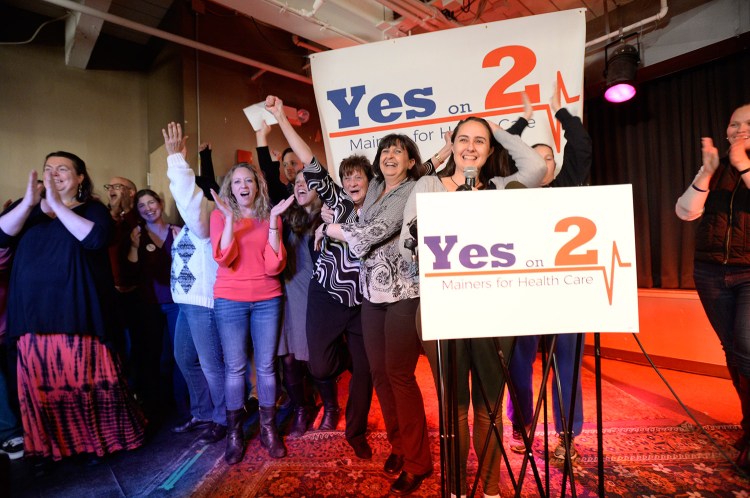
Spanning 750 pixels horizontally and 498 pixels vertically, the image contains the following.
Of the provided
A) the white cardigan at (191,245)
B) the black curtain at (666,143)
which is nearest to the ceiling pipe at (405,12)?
the white cardigan at (191,245)

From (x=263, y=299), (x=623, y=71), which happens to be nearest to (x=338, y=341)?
(x=263, y=299)

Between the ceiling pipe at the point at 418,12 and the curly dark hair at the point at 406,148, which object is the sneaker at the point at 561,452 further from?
the ceiling pipe at the point at 418,12

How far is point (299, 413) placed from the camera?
99.7 inches

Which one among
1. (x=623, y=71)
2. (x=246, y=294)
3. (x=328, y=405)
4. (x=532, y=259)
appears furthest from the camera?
(x=623, y=71)

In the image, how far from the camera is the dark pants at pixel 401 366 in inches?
67.2

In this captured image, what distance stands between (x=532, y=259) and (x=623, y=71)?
3455 mm

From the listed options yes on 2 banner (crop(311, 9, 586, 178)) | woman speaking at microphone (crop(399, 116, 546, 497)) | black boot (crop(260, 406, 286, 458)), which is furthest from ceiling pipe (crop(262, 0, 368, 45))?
black boot (crop(260, 406, 286, 458))

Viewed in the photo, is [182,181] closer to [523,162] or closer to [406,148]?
[406,148]

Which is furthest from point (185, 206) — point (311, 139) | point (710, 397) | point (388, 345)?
point (710, 397)

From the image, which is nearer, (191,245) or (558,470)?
(558,470)

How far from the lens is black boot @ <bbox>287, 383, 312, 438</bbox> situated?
2.49 metres

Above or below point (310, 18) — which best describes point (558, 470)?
below

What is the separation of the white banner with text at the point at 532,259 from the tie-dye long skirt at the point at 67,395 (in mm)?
2032

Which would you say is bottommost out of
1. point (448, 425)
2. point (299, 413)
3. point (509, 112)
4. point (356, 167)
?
point (299, 413)
